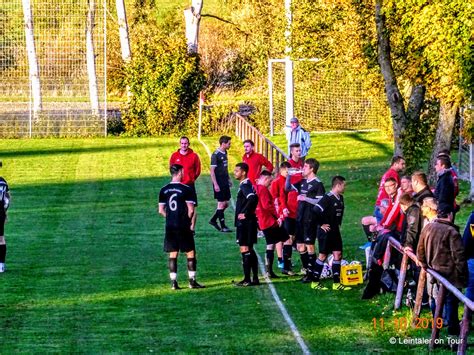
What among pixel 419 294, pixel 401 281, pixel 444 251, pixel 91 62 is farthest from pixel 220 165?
pixel 91 62

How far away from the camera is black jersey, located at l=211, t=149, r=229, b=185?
2545cm

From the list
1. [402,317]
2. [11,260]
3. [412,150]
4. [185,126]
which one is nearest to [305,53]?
[412,150]

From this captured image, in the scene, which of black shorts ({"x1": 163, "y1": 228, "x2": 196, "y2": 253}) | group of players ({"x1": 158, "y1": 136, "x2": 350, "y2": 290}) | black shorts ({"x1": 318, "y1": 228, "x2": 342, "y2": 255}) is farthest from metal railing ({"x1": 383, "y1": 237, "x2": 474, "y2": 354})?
A: black shorts ({"x1": 163, "y1": 228, "x2": 196, "y2": 253})

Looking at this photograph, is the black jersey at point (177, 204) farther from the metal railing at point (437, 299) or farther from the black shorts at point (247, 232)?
the metal railing at point (437, 299)

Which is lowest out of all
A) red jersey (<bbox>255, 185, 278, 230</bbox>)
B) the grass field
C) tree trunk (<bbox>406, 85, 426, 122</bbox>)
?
the grass field

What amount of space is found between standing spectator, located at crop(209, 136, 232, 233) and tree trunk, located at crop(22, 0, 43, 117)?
24895 mm

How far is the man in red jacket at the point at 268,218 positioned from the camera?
770 inches

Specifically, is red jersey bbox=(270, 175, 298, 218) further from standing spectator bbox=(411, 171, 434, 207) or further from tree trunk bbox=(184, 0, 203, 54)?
tree trunk bbox=(184, 0, 203, 54)

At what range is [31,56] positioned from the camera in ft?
166

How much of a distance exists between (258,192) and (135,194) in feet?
42.8

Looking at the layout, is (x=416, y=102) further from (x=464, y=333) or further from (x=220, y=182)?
(x=464, y=333)

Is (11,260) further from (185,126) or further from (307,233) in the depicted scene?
(185,126)

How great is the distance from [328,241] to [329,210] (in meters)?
0.47

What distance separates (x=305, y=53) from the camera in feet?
119
